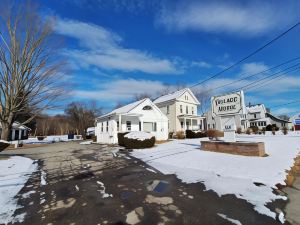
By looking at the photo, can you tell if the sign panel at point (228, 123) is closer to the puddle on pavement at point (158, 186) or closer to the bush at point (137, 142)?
the bush at point (137, 142)

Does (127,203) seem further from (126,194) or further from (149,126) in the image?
(149,126)

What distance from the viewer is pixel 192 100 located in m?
33.9

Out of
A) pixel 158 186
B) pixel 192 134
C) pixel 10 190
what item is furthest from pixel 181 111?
pixel 10 190

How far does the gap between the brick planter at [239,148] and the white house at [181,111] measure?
60.4 feet

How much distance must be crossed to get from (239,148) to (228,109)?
2.75 metres

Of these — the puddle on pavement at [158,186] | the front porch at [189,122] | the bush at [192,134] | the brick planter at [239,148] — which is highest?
the front porch at [189,122]

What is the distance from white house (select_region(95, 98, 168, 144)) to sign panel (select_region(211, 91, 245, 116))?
422 inches

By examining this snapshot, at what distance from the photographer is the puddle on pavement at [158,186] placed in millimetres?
5358

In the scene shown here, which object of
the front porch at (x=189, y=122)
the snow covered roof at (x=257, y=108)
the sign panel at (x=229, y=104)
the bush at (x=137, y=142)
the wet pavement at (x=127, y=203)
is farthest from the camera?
the snow covered roof at (x=257, y=108)

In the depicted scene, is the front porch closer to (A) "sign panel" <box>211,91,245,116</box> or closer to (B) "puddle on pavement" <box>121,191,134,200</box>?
(A) "sign panel" <box>211,91,245,116</box>

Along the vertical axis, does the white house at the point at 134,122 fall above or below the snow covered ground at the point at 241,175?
above

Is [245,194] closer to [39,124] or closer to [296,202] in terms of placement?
[296,202]

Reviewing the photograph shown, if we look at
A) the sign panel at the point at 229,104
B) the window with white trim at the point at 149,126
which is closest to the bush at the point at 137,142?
the sign panel at the point at 229,104

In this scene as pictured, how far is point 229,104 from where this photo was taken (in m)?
11.9
